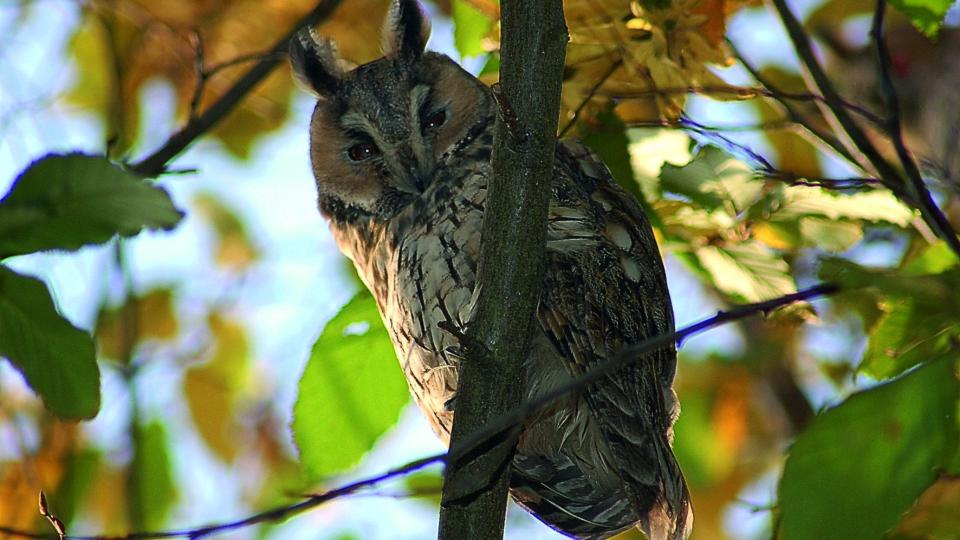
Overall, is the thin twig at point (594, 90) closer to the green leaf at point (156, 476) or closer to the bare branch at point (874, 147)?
the bare branch at point (874, 147)

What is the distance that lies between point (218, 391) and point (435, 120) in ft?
6.01

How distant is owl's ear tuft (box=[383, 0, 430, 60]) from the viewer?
2568 mm

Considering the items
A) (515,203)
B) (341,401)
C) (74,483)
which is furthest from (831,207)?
(74,483)

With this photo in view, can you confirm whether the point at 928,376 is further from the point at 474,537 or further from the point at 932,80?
the point at 932,80

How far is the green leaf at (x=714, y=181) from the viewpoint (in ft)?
5.95

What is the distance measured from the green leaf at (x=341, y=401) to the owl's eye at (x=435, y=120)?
1.82ft

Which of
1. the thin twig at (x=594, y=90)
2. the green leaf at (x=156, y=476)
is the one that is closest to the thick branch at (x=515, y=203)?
the thin twig at (x=594, y=90)

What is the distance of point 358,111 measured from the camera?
2.46 metres

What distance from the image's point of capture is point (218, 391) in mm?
3814

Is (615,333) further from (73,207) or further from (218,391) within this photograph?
(218,391)

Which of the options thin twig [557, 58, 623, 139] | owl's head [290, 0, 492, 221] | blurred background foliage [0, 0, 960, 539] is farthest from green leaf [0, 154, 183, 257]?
owl's head [290, 0, 492, 221]

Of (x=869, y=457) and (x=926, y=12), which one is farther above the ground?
(x=926, y=12)

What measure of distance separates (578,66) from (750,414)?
9.92ft

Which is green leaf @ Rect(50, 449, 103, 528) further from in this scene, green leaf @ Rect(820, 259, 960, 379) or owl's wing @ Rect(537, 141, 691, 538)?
green leaf @ Rect(820, 259, 960, 379)
